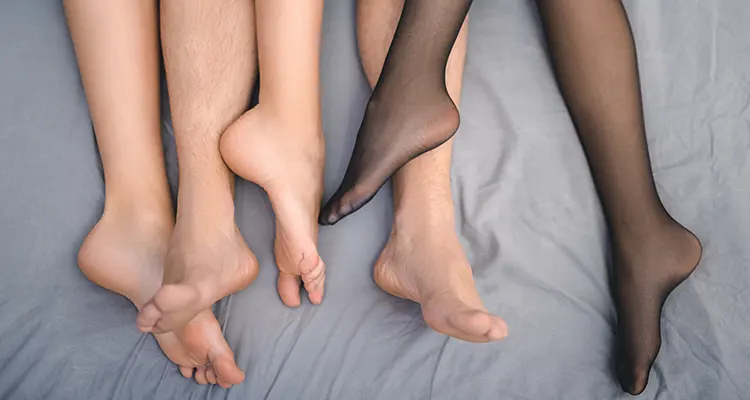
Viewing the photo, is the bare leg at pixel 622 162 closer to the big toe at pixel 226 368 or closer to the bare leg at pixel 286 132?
the bare leg at pixel 286 132

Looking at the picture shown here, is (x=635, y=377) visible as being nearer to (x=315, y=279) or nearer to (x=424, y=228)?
(x=424, y=228)

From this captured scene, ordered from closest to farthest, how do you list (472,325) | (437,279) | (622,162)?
(472,325) < (437,279) < (622,162)

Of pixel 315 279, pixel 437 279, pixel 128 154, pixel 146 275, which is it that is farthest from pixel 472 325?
pixel 128 154

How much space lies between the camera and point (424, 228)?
0.90m

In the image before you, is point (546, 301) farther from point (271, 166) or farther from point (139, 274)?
point (139, 274)

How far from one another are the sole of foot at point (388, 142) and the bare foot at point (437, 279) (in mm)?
98

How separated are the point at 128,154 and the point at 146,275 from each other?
188mm

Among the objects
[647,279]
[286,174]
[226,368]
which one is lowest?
[226,368]

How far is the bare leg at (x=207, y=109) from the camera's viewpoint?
86 cm

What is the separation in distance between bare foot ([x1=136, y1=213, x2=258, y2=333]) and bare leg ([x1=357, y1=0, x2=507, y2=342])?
0.21m

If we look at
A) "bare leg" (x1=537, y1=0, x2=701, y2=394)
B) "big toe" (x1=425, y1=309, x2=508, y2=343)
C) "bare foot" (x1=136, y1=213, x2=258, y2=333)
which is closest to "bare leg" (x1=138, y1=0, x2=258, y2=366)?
"bare foot" (x1=136, y1=213, x2=258, y2=333)

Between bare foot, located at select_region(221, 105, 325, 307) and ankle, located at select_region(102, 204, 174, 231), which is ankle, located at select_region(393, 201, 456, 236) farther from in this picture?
ankle, located at select_region(102, 204, 174, 231)

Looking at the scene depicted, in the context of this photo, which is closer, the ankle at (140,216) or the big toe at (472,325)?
the big toe at (472,325)

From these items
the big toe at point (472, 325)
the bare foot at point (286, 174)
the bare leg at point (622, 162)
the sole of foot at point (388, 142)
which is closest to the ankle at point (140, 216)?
the bare foot at point (286, 174)
